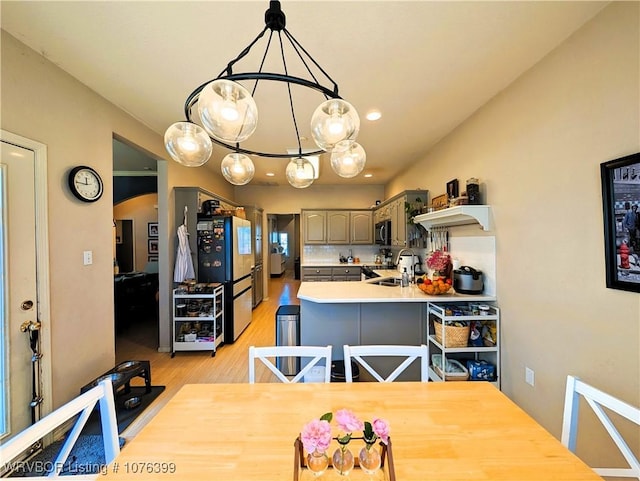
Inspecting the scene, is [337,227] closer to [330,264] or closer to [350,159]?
[330,264]

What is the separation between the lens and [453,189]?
2918mm

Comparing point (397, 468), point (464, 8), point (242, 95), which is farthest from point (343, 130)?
point (397, 468)

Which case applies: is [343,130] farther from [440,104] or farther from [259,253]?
[259,253]

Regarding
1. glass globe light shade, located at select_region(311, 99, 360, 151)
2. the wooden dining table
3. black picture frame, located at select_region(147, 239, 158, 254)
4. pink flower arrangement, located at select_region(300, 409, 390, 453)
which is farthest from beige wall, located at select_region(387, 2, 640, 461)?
black picture frame, located at select_region(147, 239, 158, 254)

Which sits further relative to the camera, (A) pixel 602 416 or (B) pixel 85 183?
(B) pixel 85 183

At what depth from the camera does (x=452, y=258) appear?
3166 mm

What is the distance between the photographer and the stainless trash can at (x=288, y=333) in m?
2.75

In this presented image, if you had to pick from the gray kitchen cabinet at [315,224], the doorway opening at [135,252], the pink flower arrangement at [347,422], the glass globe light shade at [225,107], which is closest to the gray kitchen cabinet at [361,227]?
the gray kitchen cabinet at [315,224]

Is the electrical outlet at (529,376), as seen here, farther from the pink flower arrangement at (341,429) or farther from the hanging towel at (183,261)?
the hanging towel at (183,261)

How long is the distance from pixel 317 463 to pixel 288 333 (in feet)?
6.90

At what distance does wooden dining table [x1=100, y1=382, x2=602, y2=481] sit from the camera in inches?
31.3

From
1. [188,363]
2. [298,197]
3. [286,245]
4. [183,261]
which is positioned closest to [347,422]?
[188,363]

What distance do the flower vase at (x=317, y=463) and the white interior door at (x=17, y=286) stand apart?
2.13 metres

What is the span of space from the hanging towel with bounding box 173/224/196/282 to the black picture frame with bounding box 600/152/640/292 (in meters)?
3.82
